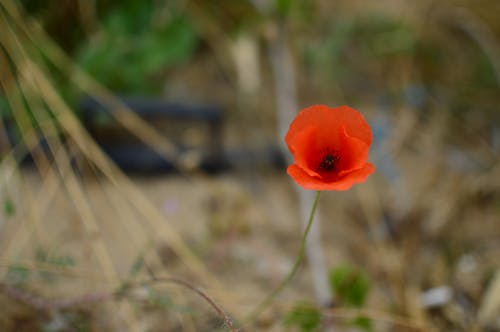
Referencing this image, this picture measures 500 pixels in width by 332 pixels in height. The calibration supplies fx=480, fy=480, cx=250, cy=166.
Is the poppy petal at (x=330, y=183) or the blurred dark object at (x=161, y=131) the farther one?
the blurred dark object at (x=161, y=131)

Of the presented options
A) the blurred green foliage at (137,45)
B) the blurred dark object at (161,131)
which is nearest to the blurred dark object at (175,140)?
the blurred dark object at (161,131)

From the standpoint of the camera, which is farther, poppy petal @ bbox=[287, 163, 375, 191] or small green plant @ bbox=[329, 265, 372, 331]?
small green plant @ bbox=[329, 265, 372, 331]

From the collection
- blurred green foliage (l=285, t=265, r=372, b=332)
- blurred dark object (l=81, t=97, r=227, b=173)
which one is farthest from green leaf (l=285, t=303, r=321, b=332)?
blurred dark object (l=81, t=97, r=227, b=173)

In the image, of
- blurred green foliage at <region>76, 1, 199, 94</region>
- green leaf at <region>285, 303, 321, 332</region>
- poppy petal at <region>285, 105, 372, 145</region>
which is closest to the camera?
poppy petal at <region>285, 105, 372, 145</region>

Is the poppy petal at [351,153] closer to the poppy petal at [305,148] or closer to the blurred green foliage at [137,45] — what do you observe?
the poppy petal at [305,148]

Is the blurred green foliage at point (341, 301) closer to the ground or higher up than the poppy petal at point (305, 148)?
closer to the ground

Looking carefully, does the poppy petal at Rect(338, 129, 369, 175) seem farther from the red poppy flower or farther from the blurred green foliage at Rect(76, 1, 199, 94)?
the blurred green foliage at Rect(76, 1, 199, 94)
